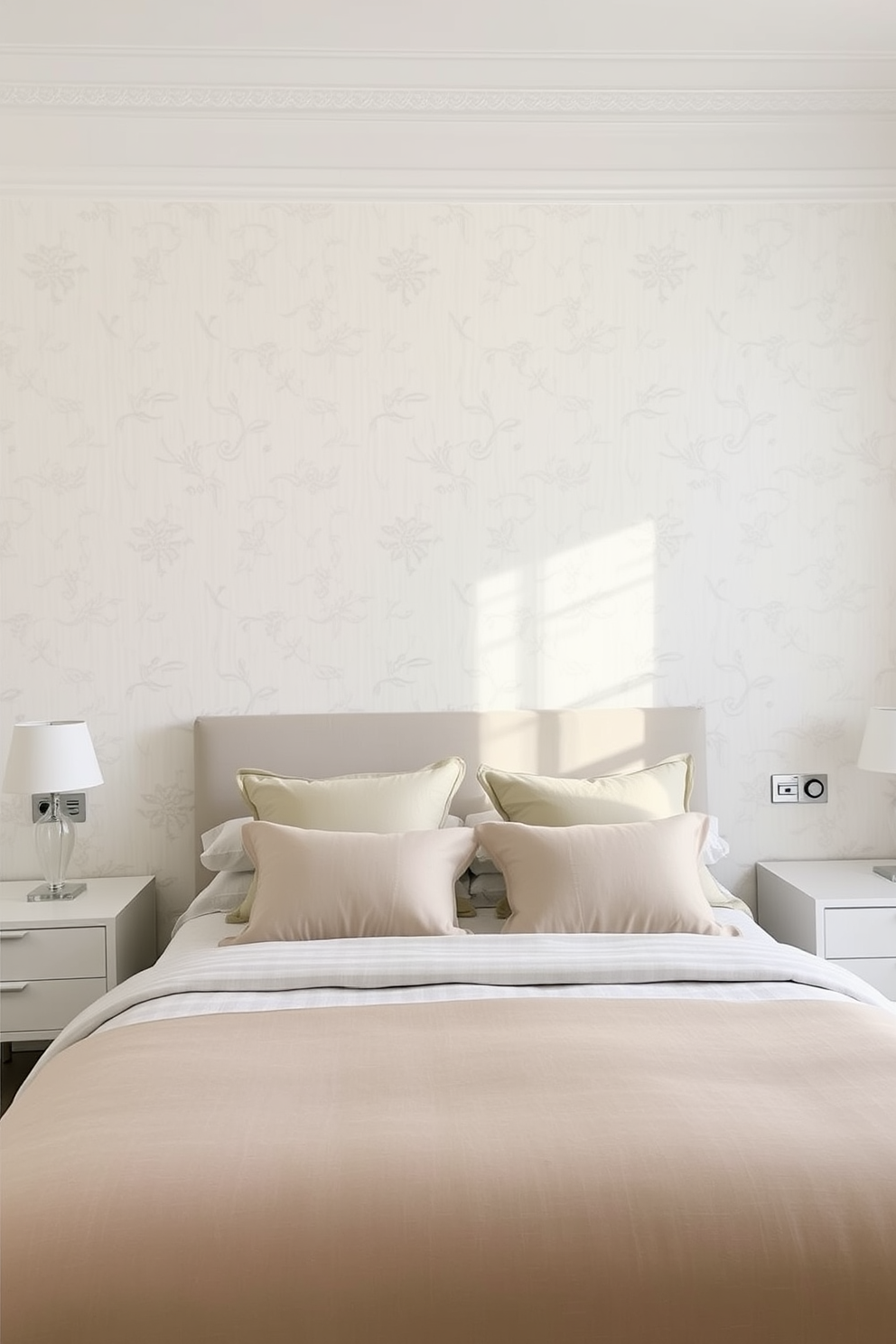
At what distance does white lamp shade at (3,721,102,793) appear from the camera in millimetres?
2844

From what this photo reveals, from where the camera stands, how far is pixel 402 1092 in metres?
1.68

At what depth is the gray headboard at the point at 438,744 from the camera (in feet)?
10.3

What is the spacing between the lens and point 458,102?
10.4 ft

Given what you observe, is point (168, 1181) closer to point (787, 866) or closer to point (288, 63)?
point (787, 866)

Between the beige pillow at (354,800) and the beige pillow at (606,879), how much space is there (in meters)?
0.26

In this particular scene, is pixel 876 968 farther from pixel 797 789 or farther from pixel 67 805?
pixel 67 805

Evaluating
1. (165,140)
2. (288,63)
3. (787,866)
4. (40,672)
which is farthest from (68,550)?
(787,866)

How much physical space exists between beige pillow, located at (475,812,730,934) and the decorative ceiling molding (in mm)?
2037

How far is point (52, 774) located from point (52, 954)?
0.45m

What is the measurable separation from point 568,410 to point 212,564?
44.3 inches

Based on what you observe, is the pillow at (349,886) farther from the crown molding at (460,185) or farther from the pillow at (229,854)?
the crown molding at (460,185)

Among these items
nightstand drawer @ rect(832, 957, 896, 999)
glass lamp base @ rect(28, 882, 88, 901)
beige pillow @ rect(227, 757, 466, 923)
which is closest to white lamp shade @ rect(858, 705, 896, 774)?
nightstand drawer @ rect(832, 957, 896, 999)

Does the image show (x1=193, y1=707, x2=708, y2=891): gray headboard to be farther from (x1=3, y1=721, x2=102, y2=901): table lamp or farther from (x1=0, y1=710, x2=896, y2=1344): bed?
(x1=0, y1=710, x2=896, y2=1344): bed

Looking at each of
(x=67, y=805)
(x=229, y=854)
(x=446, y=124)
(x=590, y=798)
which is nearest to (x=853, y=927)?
(x=590, y=798)
